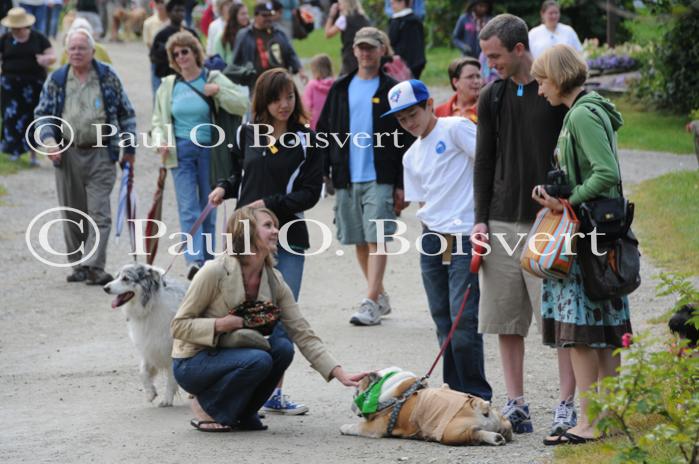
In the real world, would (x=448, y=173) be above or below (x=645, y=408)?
above

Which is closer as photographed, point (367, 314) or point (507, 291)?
point (507, 291)

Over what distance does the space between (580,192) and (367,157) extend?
412cm

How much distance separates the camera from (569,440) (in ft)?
21.5

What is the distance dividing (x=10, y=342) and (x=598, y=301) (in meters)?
5.72

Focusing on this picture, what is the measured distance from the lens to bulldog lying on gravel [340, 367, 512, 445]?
265 inches

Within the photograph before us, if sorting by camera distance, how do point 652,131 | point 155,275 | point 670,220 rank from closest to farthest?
point 155,275
point 670,220
point 652,131

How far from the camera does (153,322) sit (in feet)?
27.2

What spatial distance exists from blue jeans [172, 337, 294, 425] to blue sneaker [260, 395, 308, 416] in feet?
1.51

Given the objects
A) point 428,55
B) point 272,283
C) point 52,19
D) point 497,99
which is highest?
point 52,19

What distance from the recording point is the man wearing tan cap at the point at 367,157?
10.2m

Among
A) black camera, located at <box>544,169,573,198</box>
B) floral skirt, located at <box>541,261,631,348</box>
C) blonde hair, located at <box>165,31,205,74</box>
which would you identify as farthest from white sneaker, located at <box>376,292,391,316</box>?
black camera, located at <box>544,169,573,198</box>

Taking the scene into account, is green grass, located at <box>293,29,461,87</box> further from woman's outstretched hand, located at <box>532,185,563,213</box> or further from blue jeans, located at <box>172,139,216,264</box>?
woman's outstretched hand, located at <box>532,185,563,213</box>

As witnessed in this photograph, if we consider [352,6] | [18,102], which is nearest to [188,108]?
[352,6]

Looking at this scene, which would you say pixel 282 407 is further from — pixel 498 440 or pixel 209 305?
pixel 498 440
